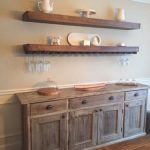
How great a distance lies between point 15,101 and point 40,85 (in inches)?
15.7

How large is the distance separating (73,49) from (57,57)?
0.28m

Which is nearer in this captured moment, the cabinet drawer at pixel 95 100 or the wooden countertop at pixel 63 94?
the wooden countertop at pixel 63 94

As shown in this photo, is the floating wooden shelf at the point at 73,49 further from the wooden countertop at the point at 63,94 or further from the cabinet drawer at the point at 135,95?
the cabinet drawer at the point at 135,95

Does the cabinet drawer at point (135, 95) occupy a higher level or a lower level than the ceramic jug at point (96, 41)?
lower

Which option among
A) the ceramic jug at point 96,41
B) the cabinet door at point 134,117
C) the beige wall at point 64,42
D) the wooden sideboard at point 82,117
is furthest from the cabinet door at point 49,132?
the ceramic jug at point 96,41

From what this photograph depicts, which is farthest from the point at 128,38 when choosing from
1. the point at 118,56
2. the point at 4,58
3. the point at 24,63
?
the point at 4,58

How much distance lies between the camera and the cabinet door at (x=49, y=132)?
7.43 feet

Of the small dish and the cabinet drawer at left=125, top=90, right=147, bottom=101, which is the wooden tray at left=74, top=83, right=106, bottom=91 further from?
the small dish

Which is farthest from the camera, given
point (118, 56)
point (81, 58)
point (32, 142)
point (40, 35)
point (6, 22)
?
point (118, 56)

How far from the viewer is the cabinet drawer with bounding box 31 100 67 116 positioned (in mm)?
2225

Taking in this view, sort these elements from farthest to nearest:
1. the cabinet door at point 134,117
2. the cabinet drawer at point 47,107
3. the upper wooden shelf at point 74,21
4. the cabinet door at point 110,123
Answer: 1. the cabinet door at point 134,117
2. the cabinet door at point 110,123
3. the upper wooden shelf at point 74,21
4. the cabinet drawer at point 47,107

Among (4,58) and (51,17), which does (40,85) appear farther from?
(51,17)

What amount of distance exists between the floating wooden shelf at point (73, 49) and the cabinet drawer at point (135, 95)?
68 centimetres

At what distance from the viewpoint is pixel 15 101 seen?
2.58m
